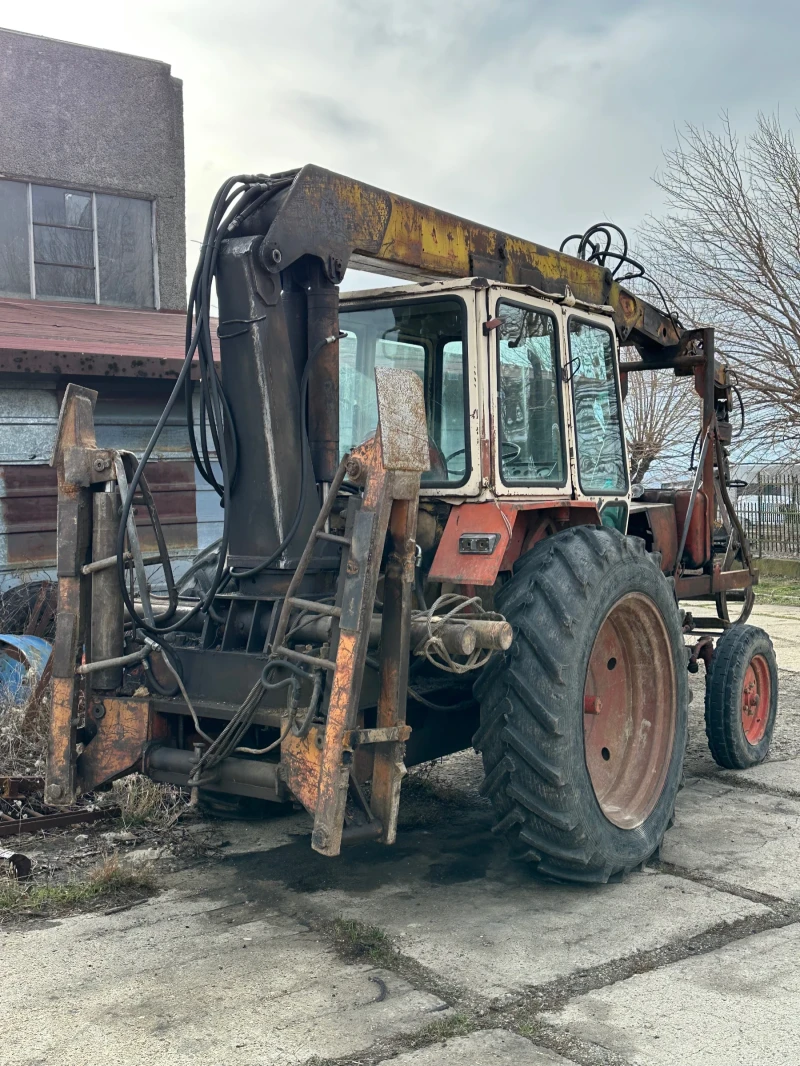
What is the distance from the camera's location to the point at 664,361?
7.11 metres

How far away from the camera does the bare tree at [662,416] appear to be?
20297 millimetres

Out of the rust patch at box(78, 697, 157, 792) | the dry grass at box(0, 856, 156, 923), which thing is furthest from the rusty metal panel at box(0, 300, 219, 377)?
the dry grass at box(0, 856, 156, 923)

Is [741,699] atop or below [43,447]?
below

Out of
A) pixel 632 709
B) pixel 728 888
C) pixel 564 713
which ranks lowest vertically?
pixel 728 888

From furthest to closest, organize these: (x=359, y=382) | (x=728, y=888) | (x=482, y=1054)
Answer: (x=359, y=382)
(x=728, y=888)
(x=482, y=1054)

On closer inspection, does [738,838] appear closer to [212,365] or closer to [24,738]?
[212,365]

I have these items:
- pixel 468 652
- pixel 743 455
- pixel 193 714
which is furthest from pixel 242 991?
pixel 743 455

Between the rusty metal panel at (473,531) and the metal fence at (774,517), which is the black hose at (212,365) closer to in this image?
the rusty metal panel at (473,531)

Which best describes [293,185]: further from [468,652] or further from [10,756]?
[10,756]

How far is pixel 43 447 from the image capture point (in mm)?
9555

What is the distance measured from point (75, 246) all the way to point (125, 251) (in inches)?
30.2

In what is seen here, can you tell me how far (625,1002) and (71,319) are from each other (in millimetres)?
10582

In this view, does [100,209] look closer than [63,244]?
No

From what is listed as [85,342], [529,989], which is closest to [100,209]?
[85,342]
